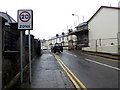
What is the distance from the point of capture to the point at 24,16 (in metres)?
6.38

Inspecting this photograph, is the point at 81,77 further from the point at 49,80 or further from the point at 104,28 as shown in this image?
the point at 104,28

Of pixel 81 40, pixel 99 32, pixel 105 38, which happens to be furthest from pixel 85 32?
pixel 105 38

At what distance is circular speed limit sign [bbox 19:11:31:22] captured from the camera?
6.35 meters

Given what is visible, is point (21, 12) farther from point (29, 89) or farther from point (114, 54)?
point (114, 54)

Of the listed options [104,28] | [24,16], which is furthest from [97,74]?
[104,28]

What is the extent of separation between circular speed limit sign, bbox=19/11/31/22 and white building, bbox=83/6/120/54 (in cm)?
1670

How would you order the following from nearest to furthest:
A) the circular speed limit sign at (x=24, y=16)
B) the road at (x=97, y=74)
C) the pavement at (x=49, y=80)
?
the pavement at (x=49, y=80) → the road at (x=97, y=74) → the circular speed limit sign at (x=24, y=16)

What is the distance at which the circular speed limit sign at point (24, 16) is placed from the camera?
20.8 feet

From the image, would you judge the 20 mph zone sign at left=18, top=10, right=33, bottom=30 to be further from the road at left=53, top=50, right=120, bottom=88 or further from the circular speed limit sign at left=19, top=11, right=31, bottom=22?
the road at left=53, top=50, right=120, bottom=88

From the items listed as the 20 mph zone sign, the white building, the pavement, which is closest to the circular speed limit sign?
the 20 mph zone sign

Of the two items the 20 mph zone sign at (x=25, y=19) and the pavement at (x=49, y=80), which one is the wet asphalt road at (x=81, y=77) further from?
the 20 mph zone sign at (x=25, y=19)

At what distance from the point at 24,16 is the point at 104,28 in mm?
27523

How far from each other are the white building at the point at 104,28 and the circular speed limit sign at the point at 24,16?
657 inches

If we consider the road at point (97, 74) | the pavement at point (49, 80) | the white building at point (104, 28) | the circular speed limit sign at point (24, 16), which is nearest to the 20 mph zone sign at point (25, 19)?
the circular speed limit sign at point (24, 16)
